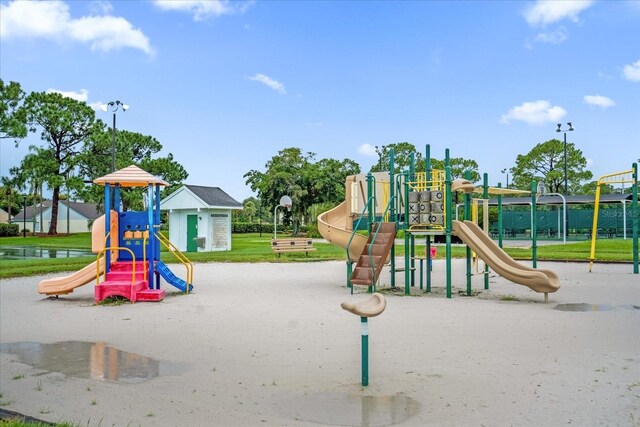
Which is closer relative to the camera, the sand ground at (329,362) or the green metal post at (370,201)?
the sand ground at (329,362)

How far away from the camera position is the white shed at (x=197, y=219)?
29.6 meters

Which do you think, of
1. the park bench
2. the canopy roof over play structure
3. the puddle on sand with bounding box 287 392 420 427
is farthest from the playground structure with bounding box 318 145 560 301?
the park bench

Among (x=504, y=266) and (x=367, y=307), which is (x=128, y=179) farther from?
(x=367, y=307)

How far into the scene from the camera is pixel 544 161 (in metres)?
62.4

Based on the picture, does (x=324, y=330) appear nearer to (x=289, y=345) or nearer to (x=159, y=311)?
(x=289, y=345)

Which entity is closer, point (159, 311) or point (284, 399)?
point (284, 399)

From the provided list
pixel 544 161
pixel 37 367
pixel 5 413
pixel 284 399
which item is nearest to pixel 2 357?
pixel 37 367

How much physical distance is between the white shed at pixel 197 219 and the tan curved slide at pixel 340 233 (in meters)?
14.5

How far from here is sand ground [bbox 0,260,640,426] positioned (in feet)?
16.1

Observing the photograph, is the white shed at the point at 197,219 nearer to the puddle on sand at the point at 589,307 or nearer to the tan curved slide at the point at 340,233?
the tan curved slide at the point at 340,233

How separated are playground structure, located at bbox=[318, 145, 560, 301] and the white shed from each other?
15509mm

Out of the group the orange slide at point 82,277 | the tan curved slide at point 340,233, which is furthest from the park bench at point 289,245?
the orange slide at point 82,277

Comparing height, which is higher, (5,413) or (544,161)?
(544,161)

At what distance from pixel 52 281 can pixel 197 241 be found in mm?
16777
